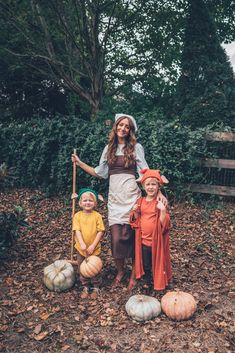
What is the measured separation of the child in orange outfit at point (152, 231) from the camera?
12.7ft

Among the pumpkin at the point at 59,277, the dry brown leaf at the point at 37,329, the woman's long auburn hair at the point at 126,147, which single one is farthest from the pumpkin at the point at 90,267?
the woman's long auburn hair at the point at 126,147

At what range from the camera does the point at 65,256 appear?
5.14 m

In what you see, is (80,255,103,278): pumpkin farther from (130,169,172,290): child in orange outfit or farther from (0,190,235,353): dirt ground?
(130,169,172,290): child in orange outfit

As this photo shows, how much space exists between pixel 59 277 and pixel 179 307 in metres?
1.43

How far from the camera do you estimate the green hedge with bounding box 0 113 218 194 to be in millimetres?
6539

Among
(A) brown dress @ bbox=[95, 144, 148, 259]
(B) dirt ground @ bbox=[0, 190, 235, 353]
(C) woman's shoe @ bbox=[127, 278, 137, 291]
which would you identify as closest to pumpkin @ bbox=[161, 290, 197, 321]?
(B) dirt ground @ bbox=[0, 190, 235, 353]

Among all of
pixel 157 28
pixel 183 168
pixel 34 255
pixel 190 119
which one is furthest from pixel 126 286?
pixel 157 28

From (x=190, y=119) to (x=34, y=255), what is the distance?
448cm

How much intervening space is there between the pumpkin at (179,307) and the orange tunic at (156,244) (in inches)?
13.1

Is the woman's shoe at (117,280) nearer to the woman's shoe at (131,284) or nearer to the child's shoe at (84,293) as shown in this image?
the woman's shoe at (131,284)

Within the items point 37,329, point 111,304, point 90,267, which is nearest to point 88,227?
point 90,267

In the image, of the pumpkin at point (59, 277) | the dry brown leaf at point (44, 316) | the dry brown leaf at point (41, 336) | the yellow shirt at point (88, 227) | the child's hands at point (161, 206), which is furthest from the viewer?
the yellow shirt at point (88, 227)

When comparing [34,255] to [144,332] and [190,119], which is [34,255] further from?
[190,119]

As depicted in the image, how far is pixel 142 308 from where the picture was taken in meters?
3.51
